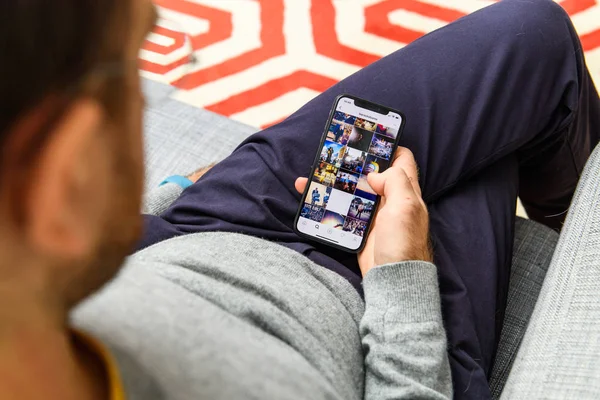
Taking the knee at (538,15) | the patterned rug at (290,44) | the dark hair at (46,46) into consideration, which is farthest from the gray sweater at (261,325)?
Answer: the patterned rug at (290,44)

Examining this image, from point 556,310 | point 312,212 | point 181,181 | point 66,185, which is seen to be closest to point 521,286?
point 556,310

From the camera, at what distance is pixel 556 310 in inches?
22.8

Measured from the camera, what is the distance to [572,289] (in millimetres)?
583

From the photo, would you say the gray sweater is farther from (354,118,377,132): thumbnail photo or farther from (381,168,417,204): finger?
(354,118,377,132): thumbnail photo

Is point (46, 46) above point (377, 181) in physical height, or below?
above

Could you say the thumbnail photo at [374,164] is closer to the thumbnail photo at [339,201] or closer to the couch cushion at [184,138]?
the thumbnail photo at [339,201]

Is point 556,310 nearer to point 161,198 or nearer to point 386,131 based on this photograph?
point 386,131

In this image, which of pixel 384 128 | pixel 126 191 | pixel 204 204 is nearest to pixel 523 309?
pixel 384 128

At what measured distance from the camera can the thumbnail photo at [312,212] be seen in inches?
29.0

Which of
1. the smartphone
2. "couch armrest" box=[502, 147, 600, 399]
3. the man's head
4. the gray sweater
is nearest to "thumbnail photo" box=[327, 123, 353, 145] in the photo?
the smartphone

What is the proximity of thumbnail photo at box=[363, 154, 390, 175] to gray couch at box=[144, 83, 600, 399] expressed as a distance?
21 centimetres

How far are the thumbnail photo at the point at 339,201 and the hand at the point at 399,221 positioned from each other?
0.05 m

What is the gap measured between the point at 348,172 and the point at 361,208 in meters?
0.05

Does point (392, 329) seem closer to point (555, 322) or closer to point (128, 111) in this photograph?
point (555, 322)
